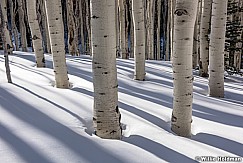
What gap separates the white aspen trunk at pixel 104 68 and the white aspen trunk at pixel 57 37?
1.84m

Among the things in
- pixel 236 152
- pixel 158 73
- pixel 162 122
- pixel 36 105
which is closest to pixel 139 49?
pixel 158 73

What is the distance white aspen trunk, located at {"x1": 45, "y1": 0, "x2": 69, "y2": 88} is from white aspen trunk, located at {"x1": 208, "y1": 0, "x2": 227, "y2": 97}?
2563 mm

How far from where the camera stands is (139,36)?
5332mm

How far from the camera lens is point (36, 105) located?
3.21m

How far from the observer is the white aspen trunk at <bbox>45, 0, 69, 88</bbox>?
4.20m

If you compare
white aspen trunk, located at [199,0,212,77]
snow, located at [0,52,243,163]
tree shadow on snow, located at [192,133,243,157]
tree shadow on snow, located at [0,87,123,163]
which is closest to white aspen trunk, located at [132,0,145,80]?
snow, located at [0,52,243,163]

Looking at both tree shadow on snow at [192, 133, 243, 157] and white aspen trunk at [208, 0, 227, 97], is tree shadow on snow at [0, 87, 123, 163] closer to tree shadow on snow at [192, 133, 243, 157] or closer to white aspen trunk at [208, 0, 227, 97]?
tree shadow on snow at [192, 133, 243, 157]

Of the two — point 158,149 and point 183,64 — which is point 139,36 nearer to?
point 183,64

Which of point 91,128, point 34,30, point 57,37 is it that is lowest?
point 91,128

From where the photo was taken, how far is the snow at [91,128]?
225 cm

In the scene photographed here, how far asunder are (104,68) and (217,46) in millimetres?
2785

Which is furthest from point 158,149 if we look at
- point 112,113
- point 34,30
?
point 34,30

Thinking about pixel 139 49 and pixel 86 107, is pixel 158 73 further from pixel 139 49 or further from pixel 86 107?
pixel 86 107

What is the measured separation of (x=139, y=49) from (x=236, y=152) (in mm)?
3132
